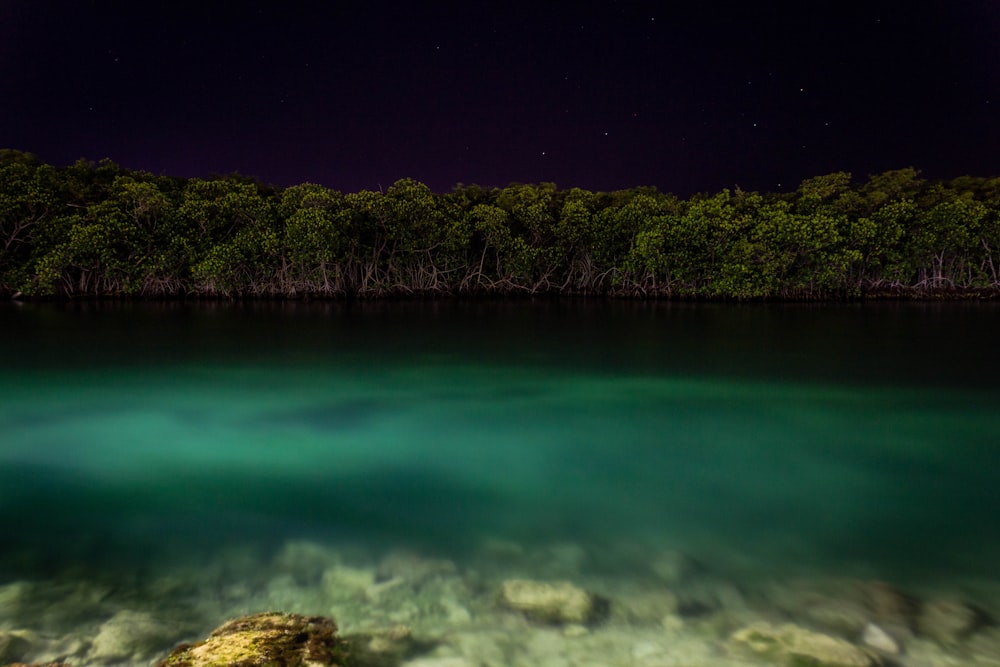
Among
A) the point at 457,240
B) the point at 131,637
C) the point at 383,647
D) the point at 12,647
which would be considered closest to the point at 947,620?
the point at 383,647

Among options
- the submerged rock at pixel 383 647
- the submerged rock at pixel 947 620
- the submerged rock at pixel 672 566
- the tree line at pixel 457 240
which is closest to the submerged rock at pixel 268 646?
the submerged rock at pixel 383 647

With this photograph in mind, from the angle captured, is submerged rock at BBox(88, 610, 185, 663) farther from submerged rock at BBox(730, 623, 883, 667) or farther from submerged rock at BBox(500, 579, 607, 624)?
submerged rock at BBox(730, 623, 883, 667)

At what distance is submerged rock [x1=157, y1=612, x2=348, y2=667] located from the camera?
8.14 feet

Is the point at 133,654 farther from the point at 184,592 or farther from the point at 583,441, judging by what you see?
the point at 583,441

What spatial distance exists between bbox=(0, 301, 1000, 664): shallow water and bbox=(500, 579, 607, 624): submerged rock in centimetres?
31

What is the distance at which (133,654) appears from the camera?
2756 millimetres

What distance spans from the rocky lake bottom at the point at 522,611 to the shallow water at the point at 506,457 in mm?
145

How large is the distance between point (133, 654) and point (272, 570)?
1003 millimetres

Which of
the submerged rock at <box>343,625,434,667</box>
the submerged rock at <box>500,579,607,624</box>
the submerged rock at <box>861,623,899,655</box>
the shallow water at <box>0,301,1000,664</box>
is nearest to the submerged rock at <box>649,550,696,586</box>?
the shallow water at <box>0,301,1000,664</box>

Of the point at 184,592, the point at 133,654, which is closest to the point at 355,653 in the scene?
the point at 133,654

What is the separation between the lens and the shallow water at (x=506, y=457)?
4137mm

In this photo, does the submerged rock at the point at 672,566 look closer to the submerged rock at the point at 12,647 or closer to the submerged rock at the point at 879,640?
the submerged rock at the point at 879,640

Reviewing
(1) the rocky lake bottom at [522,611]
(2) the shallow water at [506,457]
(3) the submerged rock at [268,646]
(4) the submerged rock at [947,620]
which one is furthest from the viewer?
(2) the shallow water at [506,457]

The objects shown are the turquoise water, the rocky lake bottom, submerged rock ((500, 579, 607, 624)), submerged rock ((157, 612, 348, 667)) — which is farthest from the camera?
the turquoise water
